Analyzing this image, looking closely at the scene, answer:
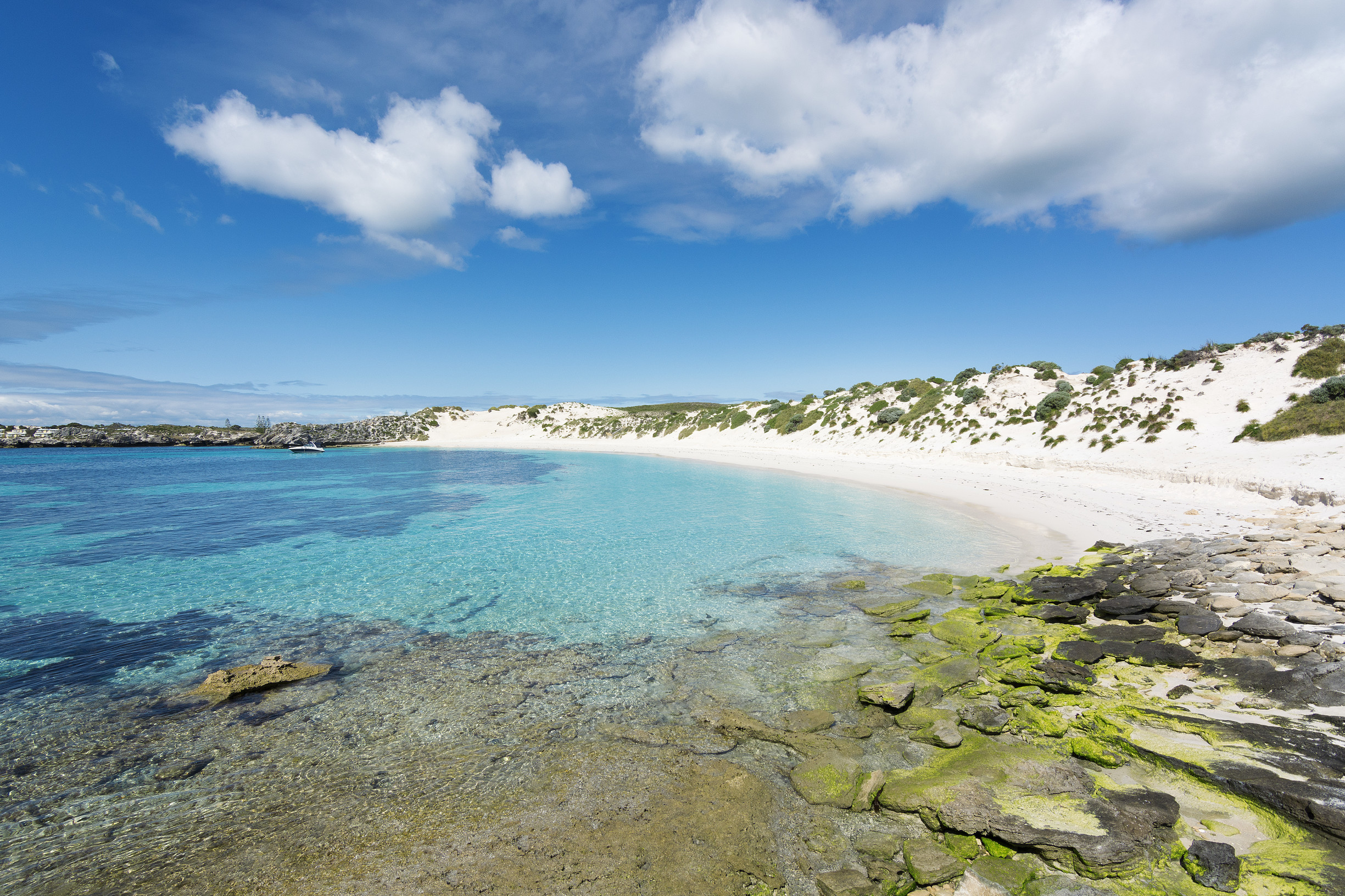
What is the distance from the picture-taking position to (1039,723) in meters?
6.59

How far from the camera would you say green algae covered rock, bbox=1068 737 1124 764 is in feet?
18.4

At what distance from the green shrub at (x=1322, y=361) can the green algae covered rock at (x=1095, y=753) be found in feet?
117

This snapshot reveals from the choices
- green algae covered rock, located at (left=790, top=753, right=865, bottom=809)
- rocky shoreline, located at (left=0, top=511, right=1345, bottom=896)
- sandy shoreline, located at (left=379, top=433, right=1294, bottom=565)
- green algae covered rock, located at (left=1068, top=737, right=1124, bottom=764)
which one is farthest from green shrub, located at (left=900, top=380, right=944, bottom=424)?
green algae covered rock, located at (left=790, top=753, right=865, bottom=809)

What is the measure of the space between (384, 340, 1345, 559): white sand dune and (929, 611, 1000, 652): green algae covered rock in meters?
7.74

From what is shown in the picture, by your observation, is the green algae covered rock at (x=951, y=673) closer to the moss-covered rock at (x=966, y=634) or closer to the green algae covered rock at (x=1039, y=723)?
the moss-covered rock at (x=966, y=634)

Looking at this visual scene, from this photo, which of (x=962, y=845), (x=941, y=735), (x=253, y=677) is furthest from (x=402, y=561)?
(x=962, y=845)

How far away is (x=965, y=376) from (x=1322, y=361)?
76.0 ft

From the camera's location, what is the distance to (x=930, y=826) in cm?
501

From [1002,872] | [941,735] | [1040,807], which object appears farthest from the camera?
[941,735]

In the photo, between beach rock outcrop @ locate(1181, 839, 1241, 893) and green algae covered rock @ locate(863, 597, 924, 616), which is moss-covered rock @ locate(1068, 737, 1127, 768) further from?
green algae covered rock @ locate(863, 597, 924, 616)

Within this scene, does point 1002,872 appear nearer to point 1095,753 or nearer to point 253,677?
point 1095,753

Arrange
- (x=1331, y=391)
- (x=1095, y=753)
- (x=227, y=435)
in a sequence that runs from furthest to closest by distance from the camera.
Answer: (x=227, y=435)
(x=1331, y=391)
(x=1095, y=753)

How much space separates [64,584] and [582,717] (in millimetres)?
16245

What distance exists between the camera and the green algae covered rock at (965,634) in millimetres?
9266
